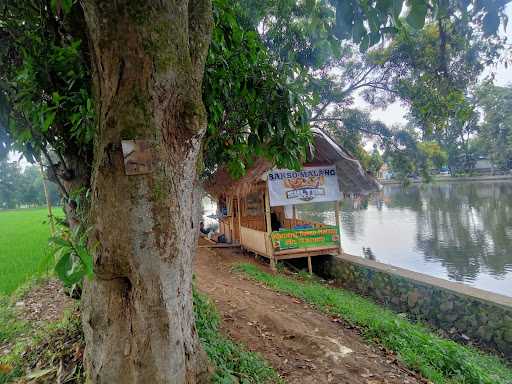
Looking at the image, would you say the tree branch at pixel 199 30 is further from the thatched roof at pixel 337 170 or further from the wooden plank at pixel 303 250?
the wooden plank at pixel 303 250

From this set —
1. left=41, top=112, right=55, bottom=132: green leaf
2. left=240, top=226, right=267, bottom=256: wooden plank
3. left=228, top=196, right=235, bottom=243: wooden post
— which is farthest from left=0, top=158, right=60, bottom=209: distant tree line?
left=41, top=112, right=55, bottom=132: green leaf

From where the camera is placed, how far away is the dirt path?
9.78 feet

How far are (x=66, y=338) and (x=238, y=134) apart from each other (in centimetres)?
227

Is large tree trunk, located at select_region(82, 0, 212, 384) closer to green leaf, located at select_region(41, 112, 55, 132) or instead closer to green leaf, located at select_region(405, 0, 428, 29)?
green leaf, located at select_region(41, 112, 55, 132)

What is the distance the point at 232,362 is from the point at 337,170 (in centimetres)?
668

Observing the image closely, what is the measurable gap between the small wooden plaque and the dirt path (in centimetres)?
229

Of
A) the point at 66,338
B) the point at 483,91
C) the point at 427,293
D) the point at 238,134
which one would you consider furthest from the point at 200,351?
the point at 483,91

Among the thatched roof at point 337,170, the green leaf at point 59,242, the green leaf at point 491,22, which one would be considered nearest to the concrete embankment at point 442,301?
the thatched roof at point 337,170

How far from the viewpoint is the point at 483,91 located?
654 cm

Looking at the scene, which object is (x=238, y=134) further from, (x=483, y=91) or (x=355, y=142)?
(x=355, y=142)

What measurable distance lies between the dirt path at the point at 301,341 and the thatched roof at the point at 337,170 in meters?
2.94

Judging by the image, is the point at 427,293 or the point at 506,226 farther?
the point at 506,226

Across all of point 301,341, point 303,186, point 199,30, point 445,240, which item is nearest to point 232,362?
point 301,341

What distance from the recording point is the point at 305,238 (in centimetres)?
845
